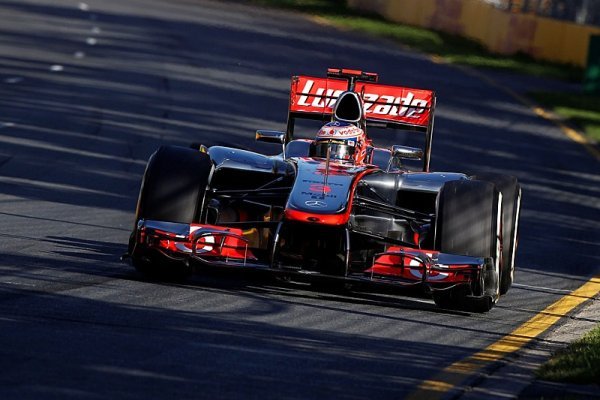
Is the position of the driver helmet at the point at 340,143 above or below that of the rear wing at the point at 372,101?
below

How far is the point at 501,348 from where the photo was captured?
9.16m

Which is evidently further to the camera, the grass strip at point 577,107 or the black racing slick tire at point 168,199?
the grass strip at point 577,107

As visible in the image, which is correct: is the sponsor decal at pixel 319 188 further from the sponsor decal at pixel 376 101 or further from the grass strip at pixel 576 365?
the sponsor decal at pixel 376 101

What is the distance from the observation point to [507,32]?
40906 millimetres

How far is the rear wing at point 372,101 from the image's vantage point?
12.9 meters

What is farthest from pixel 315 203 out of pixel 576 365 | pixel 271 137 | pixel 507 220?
pixel 576 365

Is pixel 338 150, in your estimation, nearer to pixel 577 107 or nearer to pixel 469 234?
pixel 469 234

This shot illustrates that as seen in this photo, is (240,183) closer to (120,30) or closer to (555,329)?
(555,329)

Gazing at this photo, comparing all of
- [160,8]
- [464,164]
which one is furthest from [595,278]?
[160,8]

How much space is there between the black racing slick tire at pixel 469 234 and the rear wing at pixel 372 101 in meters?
2.43

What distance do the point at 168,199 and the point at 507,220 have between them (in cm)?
269

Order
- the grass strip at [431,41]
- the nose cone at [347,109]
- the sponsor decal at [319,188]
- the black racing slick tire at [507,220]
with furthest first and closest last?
1. the grass strip at [431,41]
2. the nose cone at [347,109]
3. the black racing slick tire at [507,220]
4. the sponsor decal at [319,188]

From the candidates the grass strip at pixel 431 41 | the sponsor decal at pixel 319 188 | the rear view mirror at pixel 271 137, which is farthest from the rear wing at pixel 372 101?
the grass strip at pixel 431 41

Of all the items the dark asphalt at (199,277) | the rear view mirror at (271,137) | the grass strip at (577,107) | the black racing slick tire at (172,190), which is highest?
the rear view mirror at (271,137)
